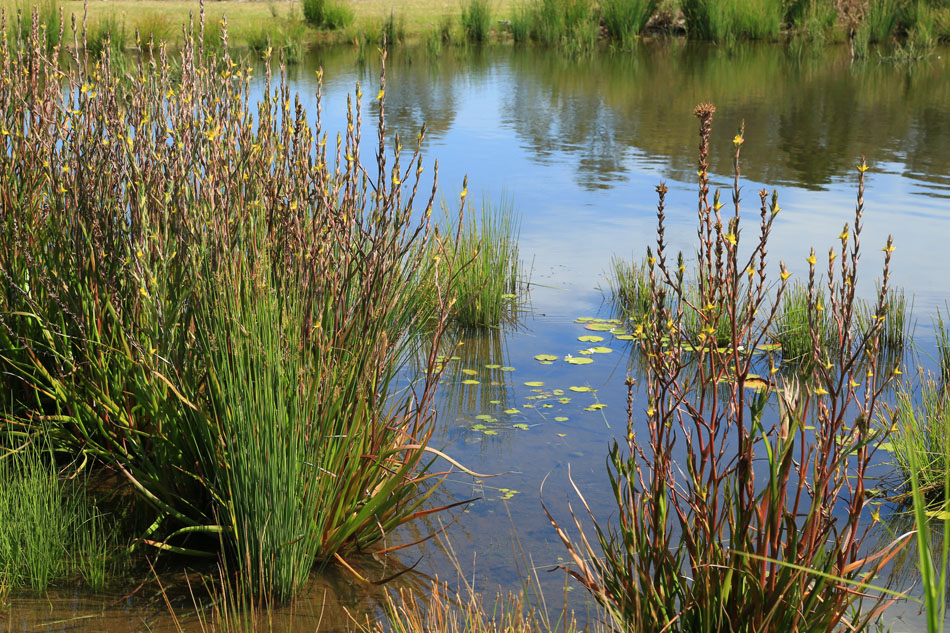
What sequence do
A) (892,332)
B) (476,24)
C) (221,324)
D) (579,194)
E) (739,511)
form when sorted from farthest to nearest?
(476,24)
(579,194)
(892,332)
(221,324)
(739,511)

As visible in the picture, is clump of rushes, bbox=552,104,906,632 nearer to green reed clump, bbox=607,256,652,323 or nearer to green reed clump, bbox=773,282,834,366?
green reed clump, bbox=773,282,834,366

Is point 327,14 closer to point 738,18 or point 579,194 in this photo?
point 738,18

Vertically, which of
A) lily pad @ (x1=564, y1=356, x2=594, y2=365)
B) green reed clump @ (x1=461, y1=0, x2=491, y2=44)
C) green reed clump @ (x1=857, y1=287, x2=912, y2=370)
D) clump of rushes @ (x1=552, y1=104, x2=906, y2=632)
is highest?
green reed clump @ (x1=461, y1=0, x2=491, y2=44)

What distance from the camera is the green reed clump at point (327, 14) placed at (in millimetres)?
22609

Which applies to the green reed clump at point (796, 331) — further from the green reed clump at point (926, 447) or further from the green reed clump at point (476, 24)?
the green reed clump at point (476, 24)

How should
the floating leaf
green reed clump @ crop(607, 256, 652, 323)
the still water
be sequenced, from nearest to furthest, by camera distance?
the still water → the floating leaf → green reed clump @ crop(607, 256, 652, 323)

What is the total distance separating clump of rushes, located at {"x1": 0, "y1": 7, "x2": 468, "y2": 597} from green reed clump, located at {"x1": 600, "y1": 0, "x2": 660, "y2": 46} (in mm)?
20229

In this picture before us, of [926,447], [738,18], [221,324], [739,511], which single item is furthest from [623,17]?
[739,511]

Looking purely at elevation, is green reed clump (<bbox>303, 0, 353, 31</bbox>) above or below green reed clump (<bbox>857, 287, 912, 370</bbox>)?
above

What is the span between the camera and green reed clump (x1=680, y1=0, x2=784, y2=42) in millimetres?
22266

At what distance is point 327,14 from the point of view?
2266cm

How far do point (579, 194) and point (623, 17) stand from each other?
14.8 meters

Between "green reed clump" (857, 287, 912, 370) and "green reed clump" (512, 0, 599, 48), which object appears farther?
"green reed clump" (512, 0, 599, 48)

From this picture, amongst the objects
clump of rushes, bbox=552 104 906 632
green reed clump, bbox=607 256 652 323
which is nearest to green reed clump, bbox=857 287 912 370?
green reed clump, bbox=607 256 652 323
